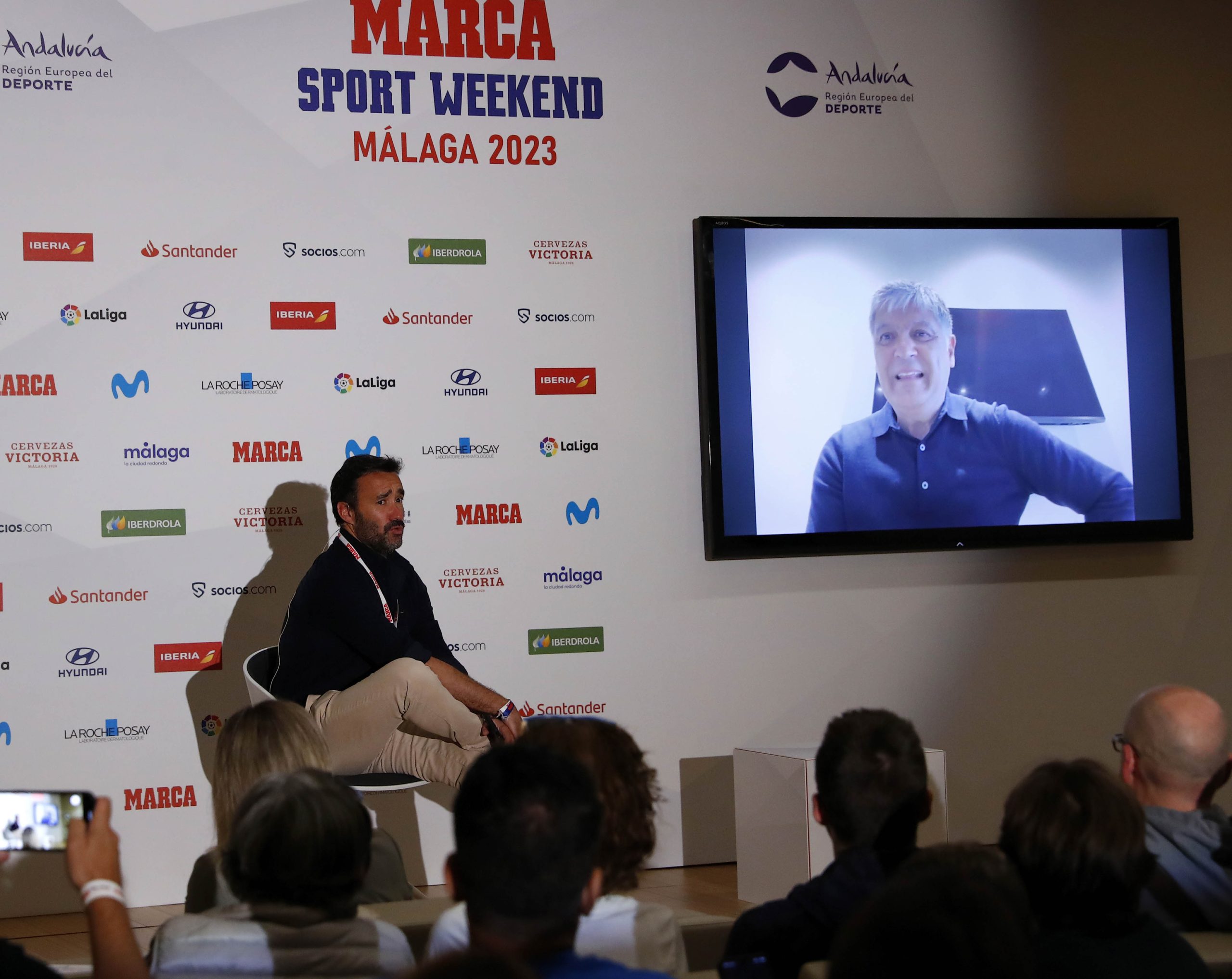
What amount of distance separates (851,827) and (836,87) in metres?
3.89

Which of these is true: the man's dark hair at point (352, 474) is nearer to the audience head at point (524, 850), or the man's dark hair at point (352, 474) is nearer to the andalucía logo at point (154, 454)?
the andalucía logo at point (154, 454)

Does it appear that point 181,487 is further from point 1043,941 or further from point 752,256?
point 1043,941

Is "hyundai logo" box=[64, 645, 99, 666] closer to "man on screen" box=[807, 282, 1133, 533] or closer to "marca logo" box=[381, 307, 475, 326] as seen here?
"marca logo" box=[381, 307, 475, 326]

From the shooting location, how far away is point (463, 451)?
4.91 meters

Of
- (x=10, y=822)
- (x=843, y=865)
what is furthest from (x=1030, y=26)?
(x=10, y=822)

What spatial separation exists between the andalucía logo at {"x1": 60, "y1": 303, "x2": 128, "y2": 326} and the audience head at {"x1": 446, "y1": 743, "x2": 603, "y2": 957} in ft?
12.2

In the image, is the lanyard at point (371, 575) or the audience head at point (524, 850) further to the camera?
the lanyard at point (371, 575)

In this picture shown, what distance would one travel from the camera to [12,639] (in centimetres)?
451

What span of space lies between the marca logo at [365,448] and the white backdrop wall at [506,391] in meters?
0.06

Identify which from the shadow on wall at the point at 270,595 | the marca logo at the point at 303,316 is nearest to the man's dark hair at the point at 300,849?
the shadow on wall at the point at 270,595

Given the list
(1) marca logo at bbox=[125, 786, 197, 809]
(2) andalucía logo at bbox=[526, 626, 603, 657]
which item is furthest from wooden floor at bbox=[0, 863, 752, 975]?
(2) andalucía logo at bbox=[526, 626, 603, 657]

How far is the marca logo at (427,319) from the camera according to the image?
487 centimetres

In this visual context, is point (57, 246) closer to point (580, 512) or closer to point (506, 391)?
point (506, 391)

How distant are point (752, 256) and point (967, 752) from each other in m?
2.19
